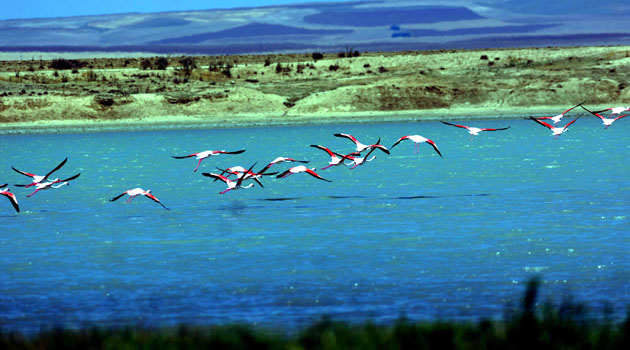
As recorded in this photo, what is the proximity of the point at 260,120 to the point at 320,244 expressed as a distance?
1764 inches

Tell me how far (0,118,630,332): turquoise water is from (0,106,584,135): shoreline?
78.6 feet

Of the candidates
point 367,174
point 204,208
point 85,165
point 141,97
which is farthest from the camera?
point 141,97

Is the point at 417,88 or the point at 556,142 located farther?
the point at 417,88

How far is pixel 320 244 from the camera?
1930cm

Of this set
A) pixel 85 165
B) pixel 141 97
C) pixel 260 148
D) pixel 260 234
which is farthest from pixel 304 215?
pixel 141 97

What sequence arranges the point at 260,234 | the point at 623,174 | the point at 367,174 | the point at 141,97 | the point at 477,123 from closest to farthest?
1. the point at 260,234
2. the point at 623,174
3. the point at 367,174
4. the point at 477,123
5. the point at 141,97

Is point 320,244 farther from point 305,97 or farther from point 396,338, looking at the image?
point 305,97

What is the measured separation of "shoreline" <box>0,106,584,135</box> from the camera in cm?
6269

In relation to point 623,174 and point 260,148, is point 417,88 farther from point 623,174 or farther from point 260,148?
point 623,174

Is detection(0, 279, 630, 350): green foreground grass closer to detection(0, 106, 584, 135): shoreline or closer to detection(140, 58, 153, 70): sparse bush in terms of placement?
detection(0, 106, 584, 135): shoreline

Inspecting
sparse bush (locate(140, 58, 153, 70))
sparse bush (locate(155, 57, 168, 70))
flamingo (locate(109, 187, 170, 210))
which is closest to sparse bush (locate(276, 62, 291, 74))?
sparse bush (locate(155, 57, 168, 70))

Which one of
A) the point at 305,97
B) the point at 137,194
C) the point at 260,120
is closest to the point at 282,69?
the point at 305,97

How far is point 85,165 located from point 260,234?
877 inches

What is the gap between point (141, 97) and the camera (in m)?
65.9
